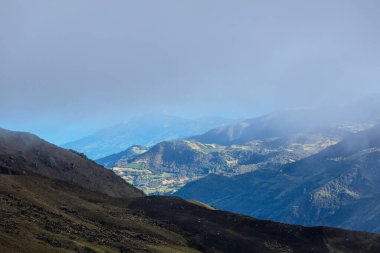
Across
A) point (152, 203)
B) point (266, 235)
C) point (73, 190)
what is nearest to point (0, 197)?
point (73, 190)

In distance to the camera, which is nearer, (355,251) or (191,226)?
(355,251)

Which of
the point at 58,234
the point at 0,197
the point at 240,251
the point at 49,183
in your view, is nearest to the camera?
the point at 58,234

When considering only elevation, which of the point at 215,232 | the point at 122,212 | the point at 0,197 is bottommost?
the point at 215,232

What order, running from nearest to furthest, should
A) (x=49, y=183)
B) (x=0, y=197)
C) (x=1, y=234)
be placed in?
(x=1, y=234) → (x=0, y=197) → (x=49, y=183)

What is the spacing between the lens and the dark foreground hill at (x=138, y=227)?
11600 cm

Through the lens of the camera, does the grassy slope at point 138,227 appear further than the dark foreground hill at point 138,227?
No

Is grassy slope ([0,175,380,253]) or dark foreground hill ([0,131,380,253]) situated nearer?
grassy slope ([0,175,380,253])

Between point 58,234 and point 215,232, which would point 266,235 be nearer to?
point 215,232

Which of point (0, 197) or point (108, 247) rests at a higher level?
point (0, 197)

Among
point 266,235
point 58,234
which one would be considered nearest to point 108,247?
point 58,234

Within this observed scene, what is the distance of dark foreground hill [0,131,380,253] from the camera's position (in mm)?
116000

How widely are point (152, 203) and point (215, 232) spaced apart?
42553 mm

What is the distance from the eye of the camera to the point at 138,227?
152 m

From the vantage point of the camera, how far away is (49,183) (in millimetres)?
189625
